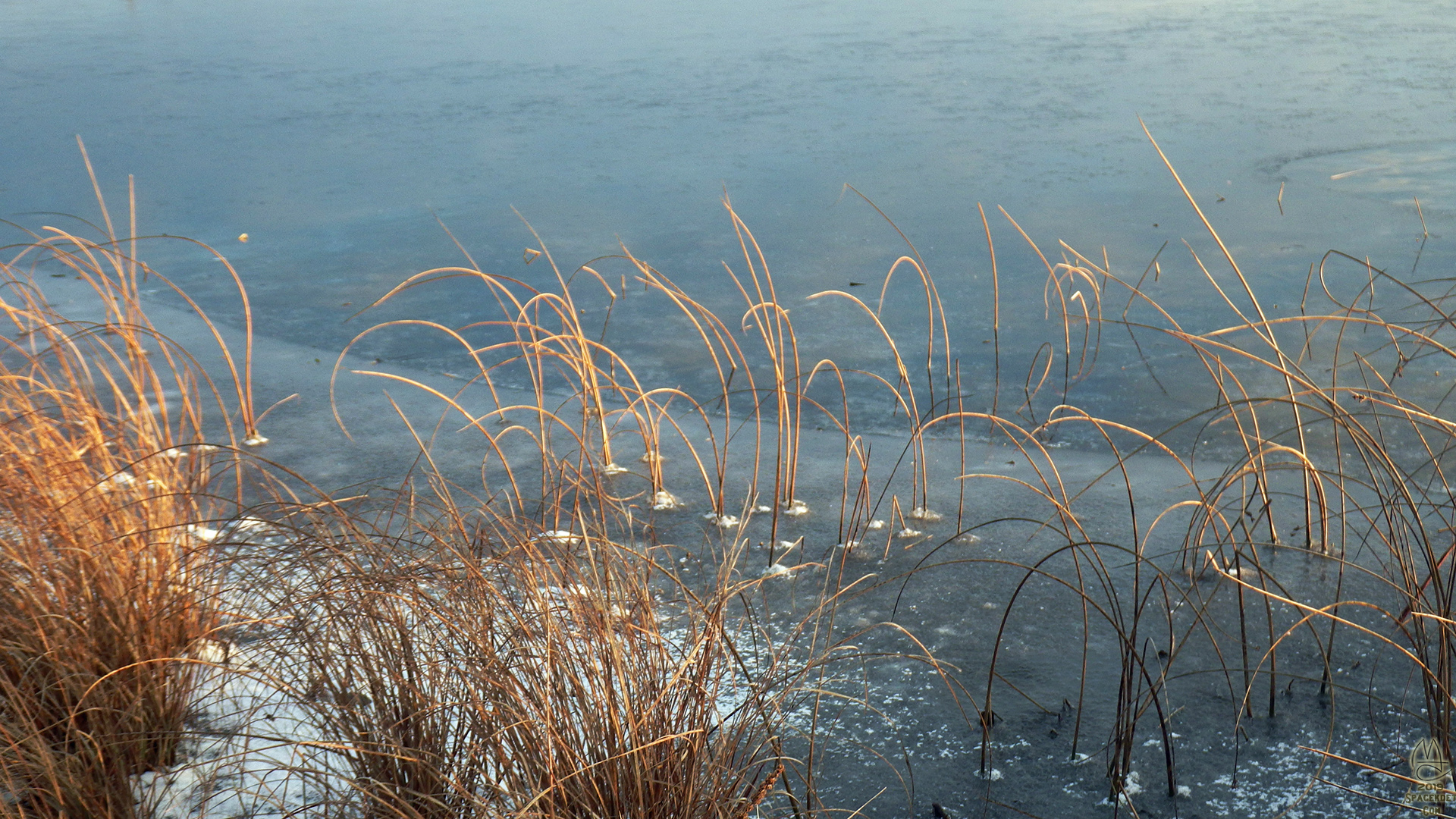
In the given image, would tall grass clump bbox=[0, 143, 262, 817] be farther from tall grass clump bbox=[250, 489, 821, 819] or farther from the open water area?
the open water area

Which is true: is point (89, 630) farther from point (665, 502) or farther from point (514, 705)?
point (665, 502)

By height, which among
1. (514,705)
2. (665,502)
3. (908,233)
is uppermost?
(514,705)

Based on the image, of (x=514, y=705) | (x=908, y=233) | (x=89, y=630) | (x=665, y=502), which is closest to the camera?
(x=514, y=705)

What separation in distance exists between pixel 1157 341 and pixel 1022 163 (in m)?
2.55

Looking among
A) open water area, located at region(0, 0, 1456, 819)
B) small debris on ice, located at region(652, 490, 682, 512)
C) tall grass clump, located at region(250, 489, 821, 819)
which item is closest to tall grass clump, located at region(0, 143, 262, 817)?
tall grass clump, located at region(250, 489, 821, 819)

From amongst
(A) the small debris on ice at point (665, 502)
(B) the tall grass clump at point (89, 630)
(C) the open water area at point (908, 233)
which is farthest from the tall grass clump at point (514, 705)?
(A) the small debris on ice at point (665, 502)

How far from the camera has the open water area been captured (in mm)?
2033

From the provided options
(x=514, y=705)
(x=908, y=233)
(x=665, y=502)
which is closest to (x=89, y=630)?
(x=514, y=705)

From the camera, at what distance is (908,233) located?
214 inches

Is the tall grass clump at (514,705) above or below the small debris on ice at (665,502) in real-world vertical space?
above

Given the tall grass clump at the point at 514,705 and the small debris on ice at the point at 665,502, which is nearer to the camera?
the tall grass clump at the point at 514,705

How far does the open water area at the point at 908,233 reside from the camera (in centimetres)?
203

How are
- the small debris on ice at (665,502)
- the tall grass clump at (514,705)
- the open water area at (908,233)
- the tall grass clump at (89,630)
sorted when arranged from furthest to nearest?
the small debris on ice at (665,502)
the open water area at (908,233)
the tall grass clump at (89,630)
the tall grass clump at (514,705)

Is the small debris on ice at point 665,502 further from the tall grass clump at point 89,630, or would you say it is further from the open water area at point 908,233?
the tall grass clump at point 89,630
